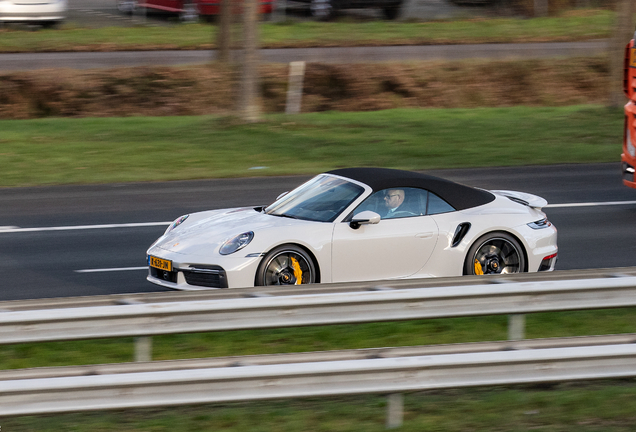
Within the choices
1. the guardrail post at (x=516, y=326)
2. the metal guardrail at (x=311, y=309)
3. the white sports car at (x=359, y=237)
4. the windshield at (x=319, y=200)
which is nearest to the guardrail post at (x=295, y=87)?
the windshield at (x=319, y=200)

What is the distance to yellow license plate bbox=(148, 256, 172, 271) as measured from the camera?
8.40 meters

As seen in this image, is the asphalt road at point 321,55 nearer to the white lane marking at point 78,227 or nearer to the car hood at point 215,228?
the white lane marking at point 78,227

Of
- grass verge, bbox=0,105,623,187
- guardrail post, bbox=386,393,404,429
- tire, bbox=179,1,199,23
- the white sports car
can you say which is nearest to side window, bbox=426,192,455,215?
the white sports car

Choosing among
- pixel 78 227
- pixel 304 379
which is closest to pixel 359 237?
pixel 304 379

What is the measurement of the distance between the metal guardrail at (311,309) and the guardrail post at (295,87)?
18.3 m

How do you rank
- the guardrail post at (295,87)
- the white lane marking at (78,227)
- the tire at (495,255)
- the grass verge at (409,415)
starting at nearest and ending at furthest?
the grass verge at (409,415), the tire at (495,255), the white lane marking at (78,227), the guardrail post at (295,87)

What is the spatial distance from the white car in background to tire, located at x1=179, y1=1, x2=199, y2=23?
13.9 ft

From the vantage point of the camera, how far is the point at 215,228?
873cm

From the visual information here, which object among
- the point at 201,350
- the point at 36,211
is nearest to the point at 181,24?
the point at 36,211

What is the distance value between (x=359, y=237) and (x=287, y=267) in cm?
75

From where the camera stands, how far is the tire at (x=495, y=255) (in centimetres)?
874

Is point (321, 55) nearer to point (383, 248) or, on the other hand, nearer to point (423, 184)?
point (423, 184)

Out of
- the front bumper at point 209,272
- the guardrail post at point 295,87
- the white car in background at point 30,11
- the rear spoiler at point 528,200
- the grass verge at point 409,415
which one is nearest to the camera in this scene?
the grass verge at point 409,415

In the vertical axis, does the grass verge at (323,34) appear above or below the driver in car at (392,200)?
above
